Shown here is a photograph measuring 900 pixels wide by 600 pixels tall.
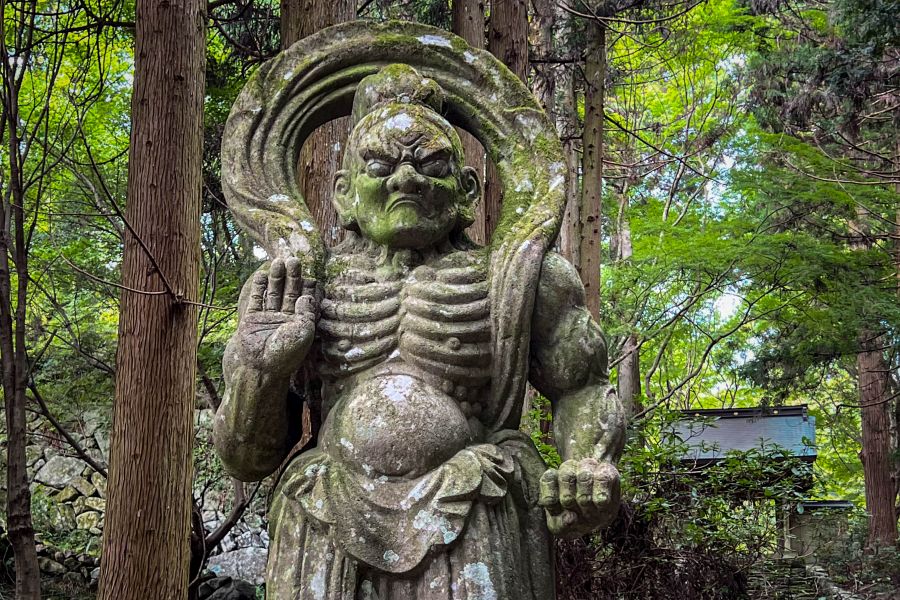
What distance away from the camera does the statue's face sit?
317cm

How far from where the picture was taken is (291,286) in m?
3.06

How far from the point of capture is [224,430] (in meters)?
3.12

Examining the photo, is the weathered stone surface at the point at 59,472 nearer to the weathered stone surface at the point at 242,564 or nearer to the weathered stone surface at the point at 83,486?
the weathered stone surface at the point at 83,486

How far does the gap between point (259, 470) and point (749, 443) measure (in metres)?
14.8

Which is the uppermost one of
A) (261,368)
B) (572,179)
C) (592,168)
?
(572,179)

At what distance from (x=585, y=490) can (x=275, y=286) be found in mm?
1299

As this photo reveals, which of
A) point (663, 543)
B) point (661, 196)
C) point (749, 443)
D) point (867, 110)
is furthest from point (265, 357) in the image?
point (661, 196)

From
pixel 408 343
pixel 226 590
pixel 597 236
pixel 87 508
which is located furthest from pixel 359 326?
pixel 87 508

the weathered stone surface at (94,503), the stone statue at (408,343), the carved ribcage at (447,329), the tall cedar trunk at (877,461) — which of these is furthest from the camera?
the tall cedar trunk at (877,461)

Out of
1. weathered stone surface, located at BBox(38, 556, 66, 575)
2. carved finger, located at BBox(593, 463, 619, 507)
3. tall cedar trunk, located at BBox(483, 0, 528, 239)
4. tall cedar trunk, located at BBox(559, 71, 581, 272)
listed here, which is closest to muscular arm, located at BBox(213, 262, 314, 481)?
carved finger, located at BBox(593, 463, 619, 507)

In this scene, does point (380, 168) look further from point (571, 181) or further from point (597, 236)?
point (571, 181)

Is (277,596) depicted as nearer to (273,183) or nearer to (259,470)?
(259,470)

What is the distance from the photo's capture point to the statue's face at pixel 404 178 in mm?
3166

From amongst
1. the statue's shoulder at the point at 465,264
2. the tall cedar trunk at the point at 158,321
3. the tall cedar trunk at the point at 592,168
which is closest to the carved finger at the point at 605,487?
the statue's shoulder at the point at 465,264
